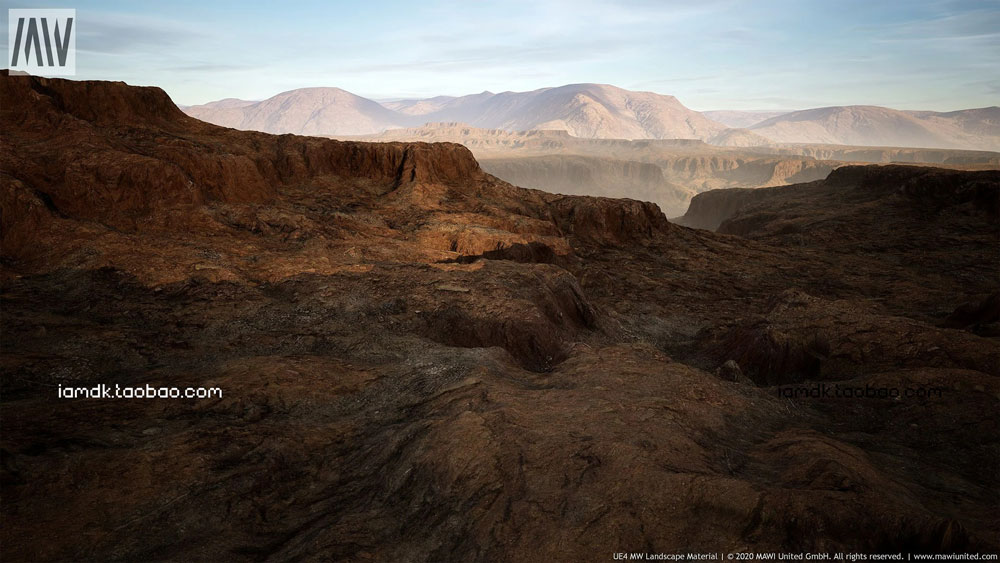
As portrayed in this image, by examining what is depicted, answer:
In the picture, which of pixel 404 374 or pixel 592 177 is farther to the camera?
pixel 592 177

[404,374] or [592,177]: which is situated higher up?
[592,177]

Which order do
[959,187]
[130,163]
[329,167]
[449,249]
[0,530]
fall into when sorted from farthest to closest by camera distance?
[959,187], [329,167], [449,249], [130,163], [0,530]

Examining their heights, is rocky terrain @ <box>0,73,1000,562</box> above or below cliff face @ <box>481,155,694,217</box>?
below

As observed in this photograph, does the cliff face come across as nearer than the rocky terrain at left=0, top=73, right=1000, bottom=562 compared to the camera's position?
No

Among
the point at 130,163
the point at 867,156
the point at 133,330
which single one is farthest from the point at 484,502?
the point at 867,156

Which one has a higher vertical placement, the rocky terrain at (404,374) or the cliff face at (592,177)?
the cliff face at (592,177)

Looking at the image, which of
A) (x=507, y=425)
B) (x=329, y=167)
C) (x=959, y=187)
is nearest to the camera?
(x=507, y=425)

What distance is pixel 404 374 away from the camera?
11477 millimetres

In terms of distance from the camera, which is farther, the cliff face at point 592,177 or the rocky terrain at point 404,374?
the cliff face at point 592,177

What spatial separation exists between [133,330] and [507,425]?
958 centimetres

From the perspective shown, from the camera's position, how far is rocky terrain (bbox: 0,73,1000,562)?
634 centimetres

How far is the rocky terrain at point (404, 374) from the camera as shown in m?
6.34

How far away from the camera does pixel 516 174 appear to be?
438ft

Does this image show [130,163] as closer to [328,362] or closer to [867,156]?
[328,362]
